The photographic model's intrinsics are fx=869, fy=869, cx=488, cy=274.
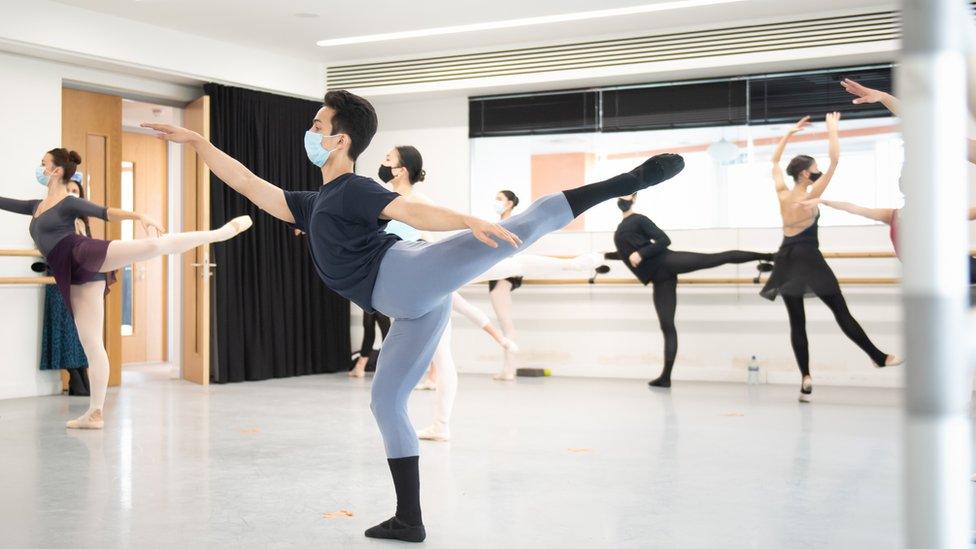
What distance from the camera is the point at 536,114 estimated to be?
7824 millimetres

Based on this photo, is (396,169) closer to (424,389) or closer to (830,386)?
(424,389)

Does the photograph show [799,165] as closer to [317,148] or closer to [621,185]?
[621,185]

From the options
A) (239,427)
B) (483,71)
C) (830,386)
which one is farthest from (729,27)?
(239,427)

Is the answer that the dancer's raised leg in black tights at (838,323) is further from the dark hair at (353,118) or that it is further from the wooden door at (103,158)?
the wooden door at (103,158)

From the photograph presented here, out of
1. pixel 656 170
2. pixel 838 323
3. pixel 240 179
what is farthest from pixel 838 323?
pixel 240 179

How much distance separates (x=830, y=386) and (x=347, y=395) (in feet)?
12.2

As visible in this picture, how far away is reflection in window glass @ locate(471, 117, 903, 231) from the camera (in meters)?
6.86

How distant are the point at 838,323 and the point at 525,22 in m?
3.22

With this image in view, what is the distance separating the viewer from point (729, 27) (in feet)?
22.1

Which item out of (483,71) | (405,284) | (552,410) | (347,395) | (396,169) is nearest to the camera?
(405,284)

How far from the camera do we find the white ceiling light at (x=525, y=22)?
6293mm

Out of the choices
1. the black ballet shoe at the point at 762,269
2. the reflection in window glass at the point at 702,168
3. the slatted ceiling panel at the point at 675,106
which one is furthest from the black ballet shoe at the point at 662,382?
the slatted ceiling panel at the point at 675,106

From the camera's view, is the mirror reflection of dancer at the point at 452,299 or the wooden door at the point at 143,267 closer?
the mirror reflection of dancer at the point at 452,299

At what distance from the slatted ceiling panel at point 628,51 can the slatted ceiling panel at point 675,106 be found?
0.44m
